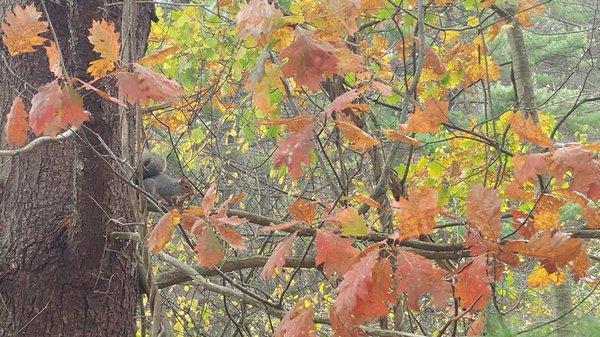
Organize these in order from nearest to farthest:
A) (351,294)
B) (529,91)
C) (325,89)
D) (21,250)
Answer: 1. (351,294)
2. (21,250)
3. (325,89)
4. (529,91)

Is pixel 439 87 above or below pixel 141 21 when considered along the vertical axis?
above

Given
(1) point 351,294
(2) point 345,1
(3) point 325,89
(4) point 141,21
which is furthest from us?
(3) point 325,89

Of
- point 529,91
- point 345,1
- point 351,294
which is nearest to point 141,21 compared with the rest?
point 345,1

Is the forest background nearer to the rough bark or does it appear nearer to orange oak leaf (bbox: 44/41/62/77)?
orange oak leaf (bbox: 44/41/62/77)

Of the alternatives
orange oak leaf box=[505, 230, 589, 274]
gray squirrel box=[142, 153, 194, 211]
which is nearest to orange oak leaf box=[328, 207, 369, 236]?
orange oak leaf box=[505, 230, 589, 274]

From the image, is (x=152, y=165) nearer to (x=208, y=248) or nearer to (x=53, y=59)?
(x=53, y=59)

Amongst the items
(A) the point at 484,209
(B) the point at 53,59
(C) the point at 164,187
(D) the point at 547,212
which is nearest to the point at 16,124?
(B) the point at 53,59

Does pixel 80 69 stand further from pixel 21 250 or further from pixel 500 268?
pixel 500 268

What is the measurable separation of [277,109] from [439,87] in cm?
86

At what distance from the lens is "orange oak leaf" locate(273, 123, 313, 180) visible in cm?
159

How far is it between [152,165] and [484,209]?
1.61 meters

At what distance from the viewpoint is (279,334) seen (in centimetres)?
183

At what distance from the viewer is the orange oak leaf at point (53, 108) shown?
1575 millimetres

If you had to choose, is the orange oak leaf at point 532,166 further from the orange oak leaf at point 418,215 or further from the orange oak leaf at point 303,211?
the orange oak leaf at point 303,211
